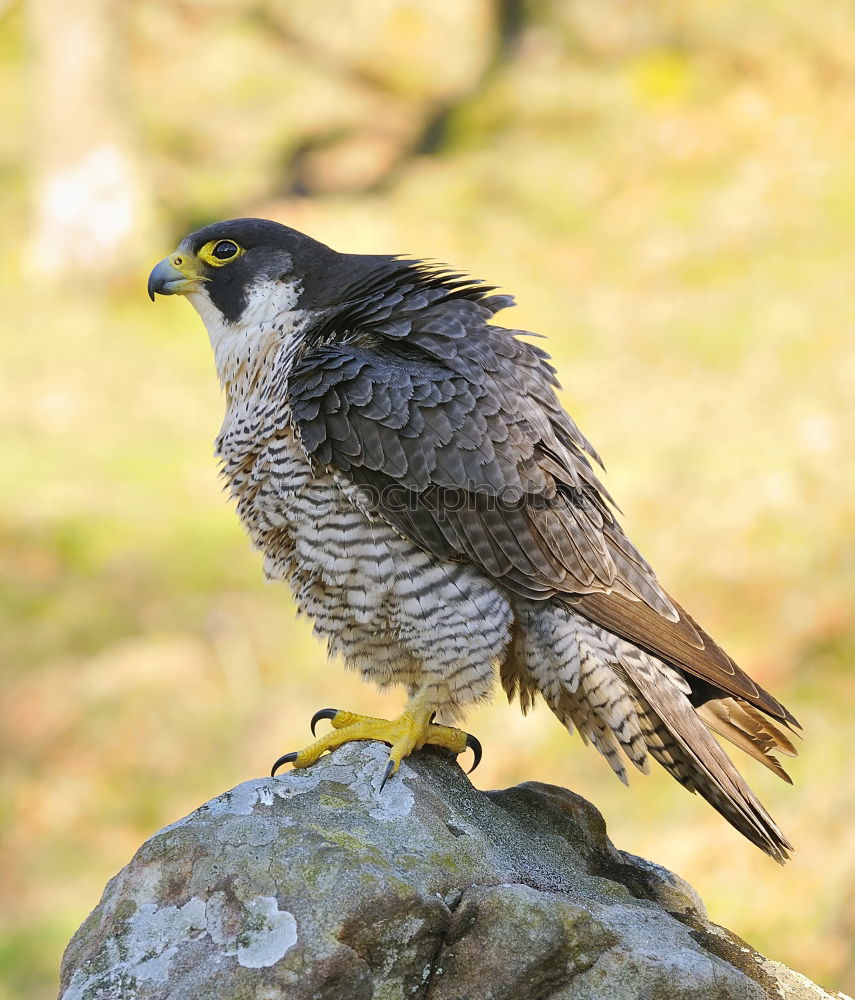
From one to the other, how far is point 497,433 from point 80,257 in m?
10.1

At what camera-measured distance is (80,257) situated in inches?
495

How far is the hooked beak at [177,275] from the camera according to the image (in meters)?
4.24

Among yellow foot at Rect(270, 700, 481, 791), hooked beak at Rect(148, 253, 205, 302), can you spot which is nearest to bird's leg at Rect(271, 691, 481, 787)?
yellow foot at Rect(270, 700, 481, 791)

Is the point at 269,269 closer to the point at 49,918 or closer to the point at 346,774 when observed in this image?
the point at 346,774

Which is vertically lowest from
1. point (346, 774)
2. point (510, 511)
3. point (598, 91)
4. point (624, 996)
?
point (624, 996)

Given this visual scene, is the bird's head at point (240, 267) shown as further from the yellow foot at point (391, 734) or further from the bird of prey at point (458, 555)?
the yellow foot at point (391, 734)

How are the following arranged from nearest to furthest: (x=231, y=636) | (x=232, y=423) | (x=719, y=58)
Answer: (x=232, y=423) → (x=231, y=636) → (x=719, y=58)

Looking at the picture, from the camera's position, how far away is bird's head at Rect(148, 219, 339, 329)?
162 inches

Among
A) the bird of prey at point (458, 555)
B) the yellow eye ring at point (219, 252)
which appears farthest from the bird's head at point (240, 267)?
the bird of prey at point (458, 555)

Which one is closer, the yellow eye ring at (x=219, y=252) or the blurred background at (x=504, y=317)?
the yellow eye ring at (x=219, y=252)

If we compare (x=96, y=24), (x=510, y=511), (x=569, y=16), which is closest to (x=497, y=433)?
(x=510, y=511)

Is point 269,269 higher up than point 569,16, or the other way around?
point 569,16

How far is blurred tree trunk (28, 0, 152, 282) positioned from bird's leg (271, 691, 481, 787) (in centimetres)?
1007

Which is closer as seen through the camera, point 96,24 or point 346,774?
point 346,774
